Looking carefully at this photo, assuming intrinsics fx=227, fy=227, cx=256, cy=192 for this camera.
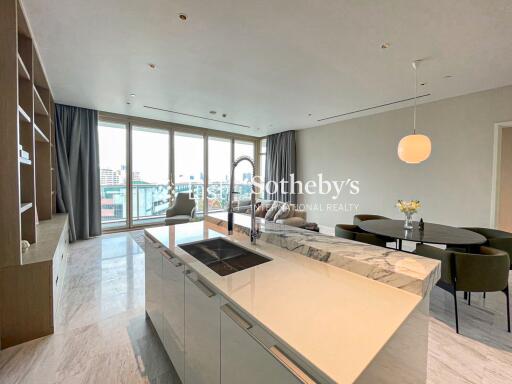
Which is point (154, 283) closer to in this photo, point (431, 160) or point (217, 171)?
point (431, 160)

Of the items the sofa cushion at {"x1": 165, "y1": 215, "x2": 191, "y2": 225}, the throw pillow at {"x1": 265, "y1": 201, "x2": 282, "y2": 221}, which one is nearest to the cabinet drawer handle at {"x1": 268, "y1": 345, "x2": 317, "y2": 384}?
the throw pillow at {"x1": 265, "y1": 201, "x2": 282, "y2": 221}

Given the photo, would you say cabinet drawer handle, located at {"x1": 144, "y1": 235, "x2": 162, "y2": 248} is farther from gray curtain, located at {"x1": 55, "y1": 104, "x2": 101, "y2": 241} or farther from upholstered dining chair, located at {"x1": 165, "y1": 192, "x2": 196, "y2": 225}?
gray curtain, located at {"x1": 55, "y1": 104, "x2": 101, "y2": 241}

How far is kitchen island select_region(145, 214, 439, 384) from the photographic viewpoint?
2.05 feet

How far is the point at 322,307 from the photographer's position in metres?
0.82

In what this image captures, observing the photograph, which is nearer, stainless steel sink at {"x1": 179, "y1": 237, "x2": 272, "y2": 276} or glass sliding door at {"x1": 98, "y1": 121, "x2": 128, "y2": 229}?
stainless steel sink at {"x1": 179, "y1": 237, "x2": 272, "y2": 276}

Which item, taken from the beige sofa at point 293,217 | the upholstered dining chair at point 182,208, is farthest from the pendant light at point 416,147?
the upholstered dining chair at point 182,208

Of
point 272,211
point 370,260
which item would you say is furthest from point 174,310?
point 272,211

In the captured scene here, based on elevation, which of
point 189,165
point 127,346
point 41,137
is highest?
point 41,137

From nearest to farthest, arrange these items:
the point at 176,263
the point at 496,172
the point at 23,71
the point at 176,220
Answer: the point at 176,263 → the point at 23,71 → the point at 496,172 → the point at 176,220

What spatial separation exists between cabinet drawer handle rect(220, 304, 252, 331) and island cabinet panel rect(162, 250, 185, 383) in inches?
19.0

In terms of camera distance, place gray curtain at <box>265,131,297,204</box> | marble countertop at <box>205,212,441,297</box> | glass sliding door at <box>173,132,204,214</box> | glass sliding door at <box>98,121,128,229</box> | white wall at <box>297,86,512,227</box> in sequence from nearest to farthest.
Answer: marble countertop at <box>205,212,441,297</box>, white wall at <box>297,86,512,227</box>, glass sliding door at <box>98,121,128,229</box>, glass sliding door at <box>173,132,204,214</box>, gray curtain at <box>265,131,297,204</box>

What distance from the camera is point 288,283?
39.4 inches

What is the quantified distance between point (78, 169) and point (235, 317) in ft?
17.5

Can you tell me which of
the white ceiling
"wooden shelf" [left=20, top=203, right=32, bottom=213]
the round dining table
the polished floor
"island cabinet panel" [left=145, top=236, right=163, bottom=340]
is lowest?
the polished floor
